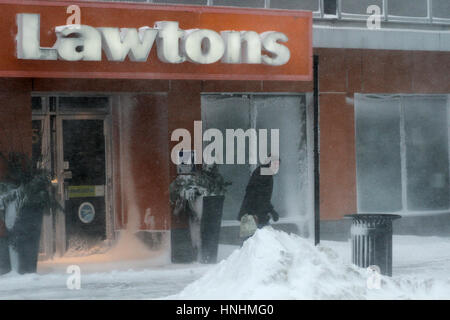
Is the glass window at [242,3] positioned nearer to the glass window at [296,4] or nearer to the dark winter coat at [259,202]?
the glass window at [296,4]

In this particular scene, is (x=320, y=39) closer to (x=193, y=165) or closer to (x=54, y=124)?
(x=193, y=165)

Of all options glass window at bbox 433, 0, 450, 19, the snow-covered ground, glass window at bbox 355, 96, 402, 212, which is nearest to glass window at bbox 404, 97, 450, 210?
glass window at bbox 355, 96, 402, 212

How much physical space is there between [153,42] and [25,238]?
13.0 feet

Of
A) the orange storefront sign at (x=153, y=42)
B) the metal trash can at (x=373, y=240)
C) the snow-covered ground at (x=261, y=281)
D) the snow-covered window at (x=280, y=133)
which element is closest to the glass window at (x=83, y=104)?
the orange storefront sign at (x=153, y=42)

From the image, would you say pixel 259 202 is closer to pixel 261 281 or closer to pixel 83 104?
pixel 83 104

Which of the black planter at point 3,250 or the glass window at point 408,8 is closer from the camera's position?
the black planter at point 3,250

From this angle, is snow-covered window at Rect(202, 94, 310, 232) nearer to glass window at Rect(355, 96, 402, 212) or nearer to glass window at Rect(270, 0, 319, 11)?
glass window at Rect(355, 96, 402, 212)

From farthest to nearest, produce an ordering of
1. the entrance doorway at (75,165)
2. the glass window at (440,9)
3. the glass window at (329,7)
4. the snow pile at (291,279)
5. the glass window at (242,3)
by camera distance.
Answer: the glass window at (440,9) < the glass window at (329,7) < the glass window at (242,3) < the entrance doorway at (75,165) < the snow pile at (291,279)

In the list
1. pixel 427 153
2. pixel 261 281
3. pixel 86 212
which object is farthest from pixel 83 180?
pixel 427 153

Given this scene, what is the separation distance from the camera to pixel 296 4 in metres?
18.3

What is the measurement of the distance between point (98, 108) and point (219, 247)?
351 cm

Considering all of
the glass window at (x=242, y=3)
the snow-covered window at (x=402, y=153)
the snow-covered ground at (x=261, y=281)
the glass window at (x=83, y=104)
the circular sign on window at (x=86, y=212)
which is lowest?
the snow-covered ground at (x=261, y=281)

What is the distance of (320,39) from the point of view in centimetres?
1817

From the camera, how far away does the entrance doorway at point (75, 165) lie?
54.9 ft
